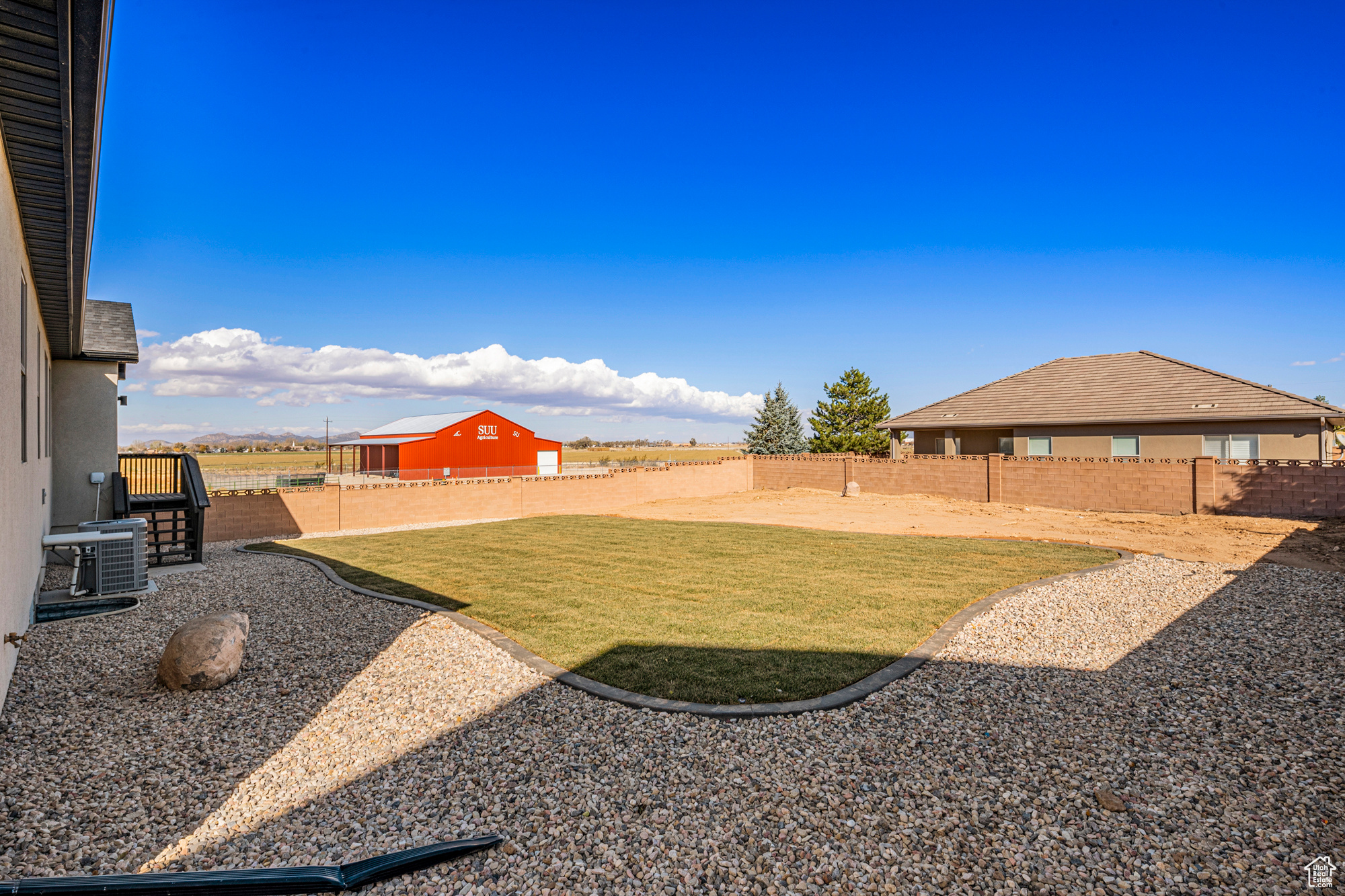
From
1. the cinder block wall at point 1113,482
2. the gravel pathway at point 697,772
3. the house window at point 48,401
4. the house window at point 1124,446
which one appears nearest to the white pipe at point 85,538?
the gravel pathway at point 697,772

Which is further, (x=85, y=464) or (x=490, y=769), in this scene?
(x=85, y=464)

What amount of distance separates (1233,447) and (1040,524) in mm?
8835

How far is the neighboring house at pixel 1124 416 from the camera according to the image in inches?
741

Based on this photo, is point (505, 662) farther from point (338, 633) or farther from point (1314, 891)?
point (1314, 891)

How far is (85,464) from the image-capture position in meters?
10.9

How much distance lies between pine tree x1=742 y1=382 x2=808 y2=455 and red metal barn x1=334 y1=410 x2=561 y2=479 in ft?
43.1

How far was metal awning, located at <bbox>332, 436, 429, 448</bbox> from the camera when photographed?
3653 cm

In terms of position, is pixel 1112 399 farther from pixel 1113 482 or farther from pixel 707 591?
pixel 707 591

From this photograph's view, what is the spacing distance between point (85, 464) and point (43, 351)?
254 centimetres

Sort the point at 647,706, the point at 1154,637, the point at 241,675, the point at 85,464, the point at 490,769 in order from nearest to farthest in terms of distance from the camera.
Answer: the point at 490,769
the point at 647,706
the point at 241,675
the point at 1154,637
the point at 85,464

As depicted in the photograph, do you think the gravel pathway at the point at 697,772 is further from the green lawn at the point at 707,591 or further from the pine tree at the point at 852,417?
the pine tree at the point at 852,417

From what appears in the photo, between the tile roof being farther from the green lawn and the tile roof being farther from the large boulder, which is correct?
the large boulder

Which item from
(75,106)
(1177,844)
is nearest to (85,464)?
(75,106)

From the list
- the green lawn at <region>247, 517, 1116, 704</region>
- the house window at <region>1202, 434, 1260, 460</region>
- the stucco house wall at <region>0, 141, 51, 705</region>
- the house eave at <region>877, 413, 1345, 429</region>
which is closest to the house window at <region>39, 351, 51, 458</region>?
the stucco house wall at <region>0, 141, 51, 705</region>
